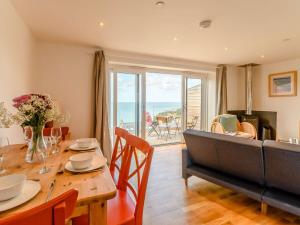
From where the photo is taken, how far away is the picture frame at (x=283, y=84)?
5082mm

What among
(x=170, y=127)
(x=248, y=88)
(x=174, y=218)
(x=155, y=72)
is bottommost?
(x=174, y=218)

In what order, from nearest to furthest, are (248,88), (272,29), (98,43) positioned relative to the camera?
(272,29) < (98,43) < (248,88)

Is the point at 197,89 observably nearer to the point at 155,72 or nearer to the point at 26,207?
the point at 155,72

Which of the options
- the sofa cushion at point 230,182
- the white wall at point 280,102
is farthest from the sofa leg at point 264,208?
the white wall at point 280,102

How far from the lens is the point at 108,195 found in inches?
36.3

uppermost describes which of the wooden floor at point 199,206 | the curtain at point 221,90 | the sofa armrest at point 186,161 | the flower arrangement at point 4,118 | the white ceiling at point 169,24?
the white ceiling at point 169,24

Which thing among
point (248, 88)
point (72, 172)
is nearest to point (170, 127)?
point (248, 88)

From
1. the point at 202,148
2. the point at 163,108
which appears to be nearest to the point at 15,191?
the point at 202,148

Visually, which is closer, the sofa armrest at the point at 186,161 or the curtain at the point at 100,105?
the sofa armrest at the point at 186,161

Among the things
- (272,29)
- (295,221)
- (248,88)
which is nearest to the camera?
(295,221)

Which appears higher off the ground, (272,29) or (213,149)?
(272,29)

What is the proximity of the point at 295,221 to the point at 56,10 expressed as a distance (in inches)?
144

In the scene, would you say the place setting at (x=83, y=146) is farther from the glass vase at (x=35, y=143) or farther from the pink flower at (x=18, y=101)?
the pink flower at (x=18, y=101)

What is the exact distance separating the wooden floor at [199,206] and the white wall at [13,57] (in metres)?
1.97
